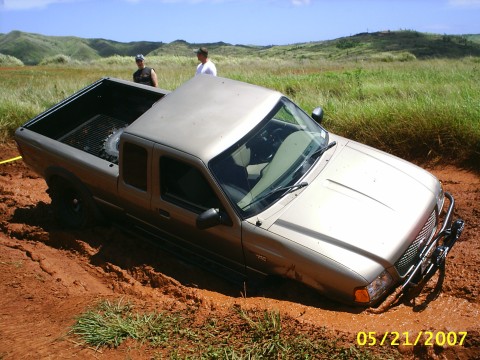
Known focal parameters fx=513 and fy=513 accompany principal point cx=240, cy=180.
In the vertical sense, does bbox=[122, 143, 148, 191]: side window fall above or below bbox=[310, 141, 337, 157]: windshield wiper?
below

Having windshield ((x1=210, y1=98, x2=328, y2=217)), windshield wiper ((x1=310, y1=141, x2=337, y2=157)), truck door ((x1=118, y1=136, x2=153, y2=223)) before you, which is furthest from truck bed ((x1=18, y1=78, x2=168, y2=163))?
windshield wiper ((x1=310, y1=141, x2=337, y2=157))

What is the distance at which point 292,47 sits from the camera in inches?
3327

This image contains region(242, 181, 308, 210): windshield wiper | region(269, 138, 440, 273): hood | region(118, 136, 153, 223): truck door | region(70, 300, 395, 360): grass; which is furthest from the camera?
region(118, 136, 153, 223): truck door

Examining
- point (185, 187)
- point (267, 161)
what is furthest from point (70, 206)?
point (267, 161)

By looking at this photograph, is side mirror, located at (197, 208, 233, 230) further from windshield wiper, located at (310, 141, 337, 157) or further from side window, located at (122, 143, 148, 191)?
windshield wiper, located at (310, 141, 337, 157)

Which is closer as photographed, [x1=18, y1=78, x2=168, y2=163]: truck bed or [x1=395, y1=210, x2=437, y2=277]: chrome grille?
[x1=395, y1=210, x2=437, y2=277]: chrome grille

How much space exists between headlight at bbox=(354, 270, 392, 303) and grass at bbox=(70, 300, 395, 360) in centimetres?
47

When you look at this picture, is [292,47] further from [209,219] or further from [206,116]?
[209,219]

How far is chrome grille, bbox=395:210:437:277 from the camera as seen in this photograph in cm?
444

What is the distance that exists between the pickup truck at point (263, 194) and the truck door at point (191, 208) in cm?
1

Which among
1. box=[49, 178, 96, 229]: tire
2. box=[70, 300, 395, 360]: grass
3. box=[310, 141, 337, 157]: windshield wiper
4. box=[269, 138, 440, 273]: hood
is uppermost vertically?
box=[310, 141, 337, 157]: windshield wiper

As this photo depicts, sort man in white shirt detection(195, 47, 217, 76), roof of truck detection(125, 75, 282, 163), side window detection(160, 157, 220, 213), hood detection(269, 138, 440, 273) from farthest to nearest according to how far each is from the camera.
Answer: man in white shirt detection(195, 47, 217, 76) → roof of truck detection(125, 75, 282, 163) → side window detection(160, 157, 220, 213) → hood detection(269, 138, 440, 273)

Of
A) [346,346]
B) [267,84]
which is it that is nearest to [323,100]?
[267,84]

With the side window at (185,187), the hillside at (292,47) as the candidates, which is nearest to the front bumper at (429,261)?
the side window at (185,187)
